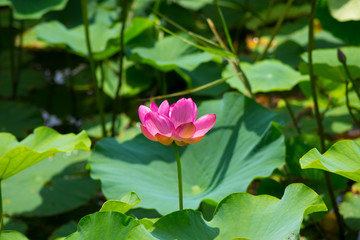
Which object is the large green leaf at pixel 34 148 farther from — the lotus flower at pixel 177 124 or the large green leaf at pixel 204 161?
the lotus flower at pixel 177 124

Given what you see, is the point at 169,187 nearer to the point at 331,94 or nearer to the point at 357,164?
the point at 357,164

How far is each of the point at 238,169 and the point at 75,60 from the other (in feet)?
6.99

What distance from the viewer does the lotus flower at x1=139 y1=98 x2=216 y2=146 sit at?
1009 mm

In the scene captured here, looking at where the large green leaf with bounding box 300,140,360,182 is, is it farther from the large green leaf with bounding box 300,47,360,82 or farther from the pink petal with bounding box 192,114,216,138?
the large green leaf with bounding box 300,47,360,82

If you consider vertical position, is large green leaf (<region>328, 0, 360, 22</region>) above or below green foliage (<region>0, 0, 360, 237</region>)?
above

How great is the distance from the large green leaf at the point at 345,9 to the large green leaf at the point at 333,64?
5.7 inches

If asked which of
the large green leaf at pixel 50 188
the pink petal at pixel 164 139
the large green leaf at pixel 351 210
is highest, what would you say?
the pink petal at pixel 164 139

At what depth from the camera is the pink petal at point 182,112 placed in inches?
40.1

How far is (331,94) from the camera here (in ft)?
6.36

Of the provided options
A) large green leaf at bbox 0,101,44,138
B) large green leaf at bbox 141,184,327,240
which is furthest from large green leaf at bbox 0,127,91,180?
large green leaf at bbox 0,101,44,138

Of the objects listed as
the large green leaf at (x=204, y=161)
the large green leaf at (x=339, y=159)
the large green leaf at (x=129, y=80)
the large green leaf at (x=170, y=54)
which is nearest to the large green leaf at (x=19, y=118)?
the large green leaf at (x=129, y=80)

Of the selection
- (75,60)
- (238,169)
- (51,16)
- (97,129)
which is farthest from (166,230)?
(75,60)

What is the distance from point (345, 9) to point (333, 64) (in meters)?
0.33

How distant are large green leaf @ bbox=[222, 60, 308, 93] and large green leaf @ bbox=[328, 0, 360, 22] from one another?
277 mm
